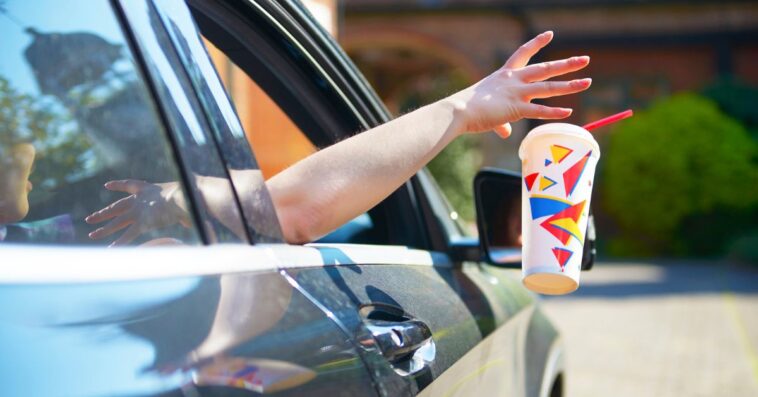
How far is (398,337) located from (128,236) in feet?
1.71

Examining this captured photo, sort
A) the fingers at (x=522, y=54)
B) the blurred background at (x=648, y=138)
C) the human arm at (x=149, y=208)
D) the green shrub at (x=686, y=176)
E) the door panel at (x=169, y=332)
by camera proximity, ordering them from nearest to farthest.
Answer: the door panel at (x=169, y=332) < the human arm at (x=149, y=208) < the fingers at (x=522, y=54) < the blurred background at (x=648, y=138) < the green shrub at (x=686, y=176)

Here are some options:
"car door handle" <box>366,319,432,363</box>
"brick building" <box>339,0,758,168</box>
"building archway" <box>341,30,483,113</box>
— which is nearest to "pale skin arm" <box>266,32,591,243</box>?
"car door handle" <box>366,319,432,363</box>

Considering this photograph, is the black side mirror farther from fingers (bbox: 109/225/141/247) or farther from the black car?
fingers (bbox: 109/225/141/247)

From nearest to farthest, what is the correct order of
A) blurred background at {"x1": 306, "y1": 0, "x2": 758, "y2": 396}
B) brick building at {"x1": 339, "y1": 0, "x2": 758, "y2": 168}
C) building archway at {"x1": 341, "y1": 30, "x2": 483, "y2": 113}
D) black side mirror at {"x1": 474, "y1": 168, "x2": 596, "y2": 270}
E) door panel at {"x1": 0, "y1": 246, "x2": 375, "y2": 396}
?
door panel at {"x1": 0, "y1": 246, "x2": 375, "y2": 396}
black side mirror at {"x1": 474, "y1": 168, "x2": 596, "y2": 270}
blurred background at {"x1": 306, "y1": 0, "x2": 758, "y2": 396}
brick building at {"x1": 339, "y1": 0, "x2": 758, "y2": 168}
building archway at {"x1": 341, "y1": 30, "x2": 483, "y2": 113}

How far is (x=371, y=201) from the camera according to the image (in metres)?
1.75

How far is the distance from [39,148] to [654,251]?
15924mm

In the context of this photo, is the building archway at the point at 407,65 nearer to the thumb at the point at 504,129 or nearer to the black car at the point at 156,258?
the thumb at the point at 504,129

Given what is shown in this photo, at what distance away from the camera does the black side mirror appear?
7.96ft

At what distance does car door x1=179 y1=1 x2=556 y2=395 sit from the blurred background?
648cm

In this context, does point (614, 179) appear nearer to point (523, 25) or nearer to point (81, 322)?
point (523, 25)

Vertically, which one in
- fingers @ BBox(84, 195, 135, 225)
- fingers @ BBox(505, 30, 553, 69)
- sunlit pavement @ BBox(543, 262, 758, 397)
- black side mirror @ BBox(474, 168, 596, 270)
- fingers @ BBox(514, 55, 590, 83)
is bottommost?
sunlit pavement @ BBox(543, 262, 758, 397)

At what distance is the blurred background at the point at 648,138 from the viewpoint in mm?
10836

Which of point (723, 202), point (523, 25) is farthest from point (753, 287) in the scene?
point (523, 25)

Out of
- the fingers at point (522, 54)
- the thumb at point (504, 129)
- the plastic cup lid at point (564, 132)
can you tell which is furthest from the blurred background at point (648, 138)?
the plastic cup lid at point (564, 132)
